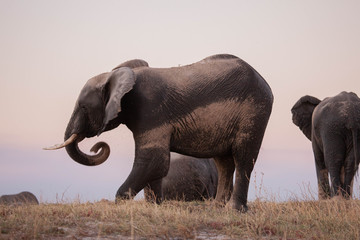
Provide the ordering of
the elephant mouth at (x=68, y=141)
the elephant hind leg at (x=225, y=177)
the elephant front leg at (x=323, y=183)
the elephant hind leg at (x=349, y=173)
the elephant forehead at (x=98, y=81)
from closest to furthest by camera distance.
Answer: the elephant forehead at (x=98, y=81) < the elephant mouth at (x=68, y=141) < the elephant hind leg at (x=225, y=177) < the elephant hind leg at (x=349, y=173) < the elephant front leg at (x=323, y=183)

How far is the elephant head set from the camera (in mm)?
8758

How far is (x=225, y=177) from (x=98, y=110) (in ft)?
9.86

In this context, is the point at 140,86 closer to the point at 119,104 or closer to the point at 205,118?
the point at 119,104

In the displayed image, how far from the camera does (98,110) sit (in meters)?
9.45

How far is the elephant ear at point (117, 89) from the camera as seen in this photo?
8.62 metres

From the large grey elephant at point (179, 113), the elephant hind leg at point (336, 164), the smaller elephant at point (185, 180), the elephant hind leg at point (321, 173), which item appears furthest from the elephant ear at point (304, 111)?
the large grey elephant at point (179, 113)

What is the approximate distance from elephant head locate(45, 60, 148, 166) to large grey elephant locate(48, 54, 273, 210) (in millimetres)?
20

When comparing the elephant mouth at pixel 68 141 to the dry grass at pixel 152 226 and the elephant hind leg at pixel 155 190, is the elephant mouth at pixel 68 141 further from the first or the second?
the dry grass at pixel 152 226

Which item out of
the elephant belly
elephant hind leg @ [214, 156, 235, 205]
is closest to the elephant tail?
elephant hind leg @ [214, 156, 235, 205]

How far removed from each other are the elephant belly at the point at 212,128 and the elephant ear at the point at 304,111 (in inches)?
277

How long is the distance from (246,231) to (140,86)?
3791 millimetres

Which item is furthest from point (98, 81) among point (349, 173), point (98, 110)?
point (349, 173)

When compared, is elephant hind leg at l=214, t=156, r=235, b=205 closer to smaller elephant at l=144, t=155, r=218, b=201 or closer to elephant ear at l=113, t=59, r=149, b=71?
smaller elephant at l=144, t=155, r=218, b=201

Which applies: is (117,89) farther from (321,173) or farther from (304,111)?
(304,111)
